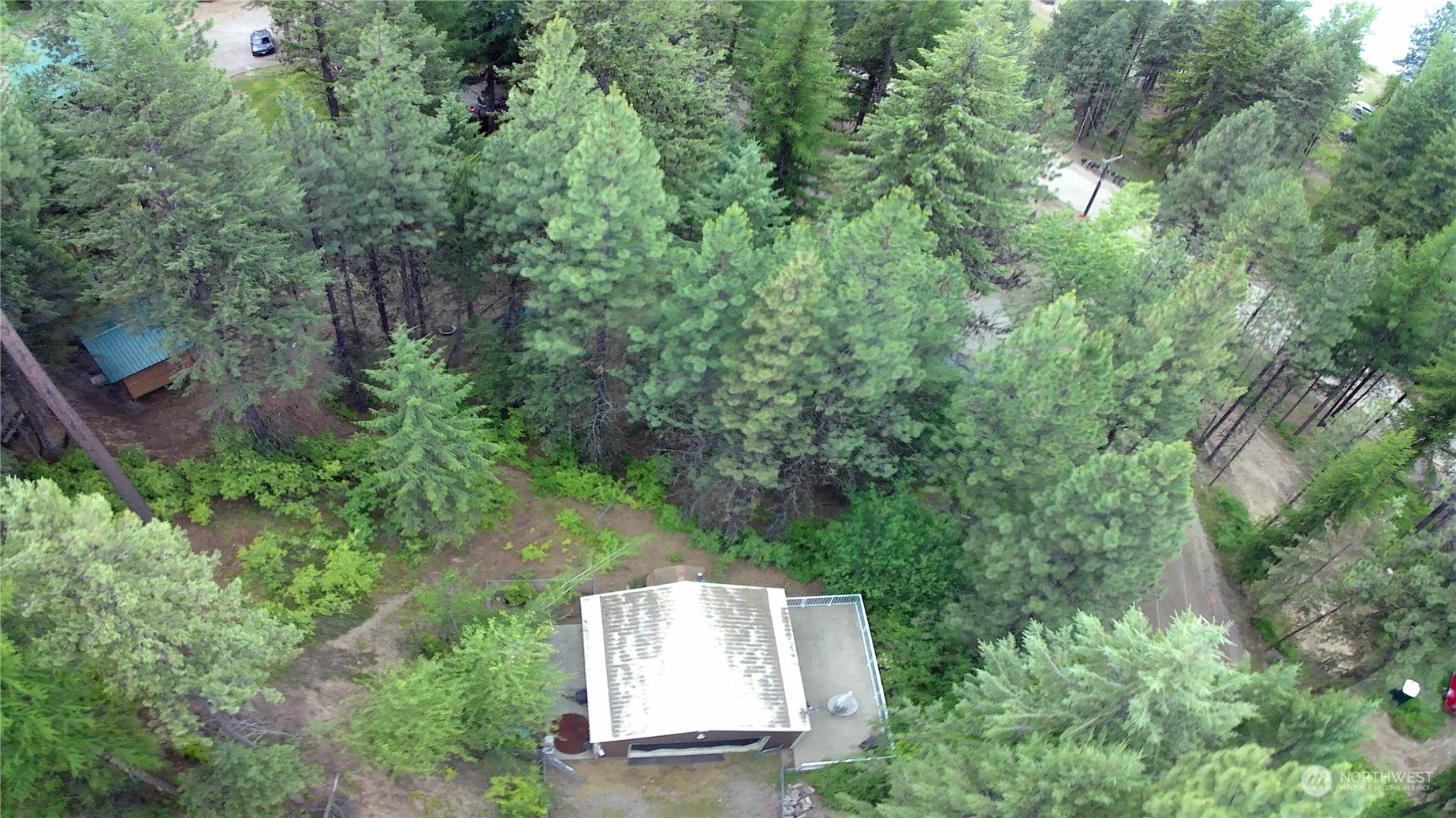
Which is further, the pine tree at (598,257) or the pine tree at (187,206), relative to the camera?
the pine tree at (598,257)

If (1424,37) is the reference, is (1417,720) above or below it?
below

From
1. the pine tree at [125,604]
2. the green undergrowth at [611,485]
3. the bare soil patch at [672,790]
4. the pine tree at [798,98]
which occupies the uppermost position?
the pine tree at [798,98]

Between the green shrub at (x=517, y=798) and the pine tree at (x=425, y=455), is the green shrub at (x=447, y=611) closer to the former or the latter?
the pine tree at (x=425, y=455)

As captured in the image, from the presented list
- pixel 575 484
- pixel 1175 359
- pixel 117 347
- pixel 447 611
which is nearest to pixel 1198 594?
pixel 1175 359

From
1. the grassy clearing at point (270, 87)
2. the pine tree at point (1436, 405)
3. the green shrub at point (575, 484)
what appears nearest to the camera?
the green shrub at point (575, 484)

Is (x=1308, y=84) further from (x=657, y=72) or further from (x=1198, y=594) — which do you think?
(x=657, y=72)

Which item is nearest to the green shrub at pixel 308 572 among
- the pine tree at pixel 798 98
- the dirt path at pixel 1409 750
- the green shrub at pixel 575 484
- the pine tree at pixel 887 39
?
the green shrub at pixel 575 484
